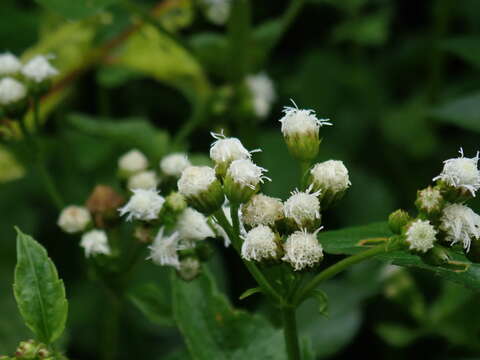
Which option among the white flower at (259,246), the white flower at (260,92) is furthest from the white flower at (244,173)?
the white flower at (260,92)

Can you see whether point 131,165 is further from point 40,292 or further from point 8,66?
point 40,292

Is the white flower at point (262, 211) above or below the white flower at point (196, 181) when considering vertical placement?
below

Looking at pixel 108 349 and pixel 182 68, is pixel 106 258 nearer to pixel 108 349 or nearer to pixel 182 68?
pixel 108 349

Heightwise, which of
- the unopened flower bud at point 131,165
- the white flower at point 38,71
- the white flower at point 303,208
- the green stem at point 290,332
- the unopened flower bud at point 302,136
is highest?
the white flower at point 38,71

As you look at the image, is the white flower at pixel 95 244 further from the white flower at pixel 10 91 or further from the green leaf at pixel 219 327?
the white flower at pixel 10 91

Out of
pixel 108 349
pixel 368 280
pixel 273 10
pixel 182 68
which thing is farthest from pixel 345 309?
pixel 273 10
